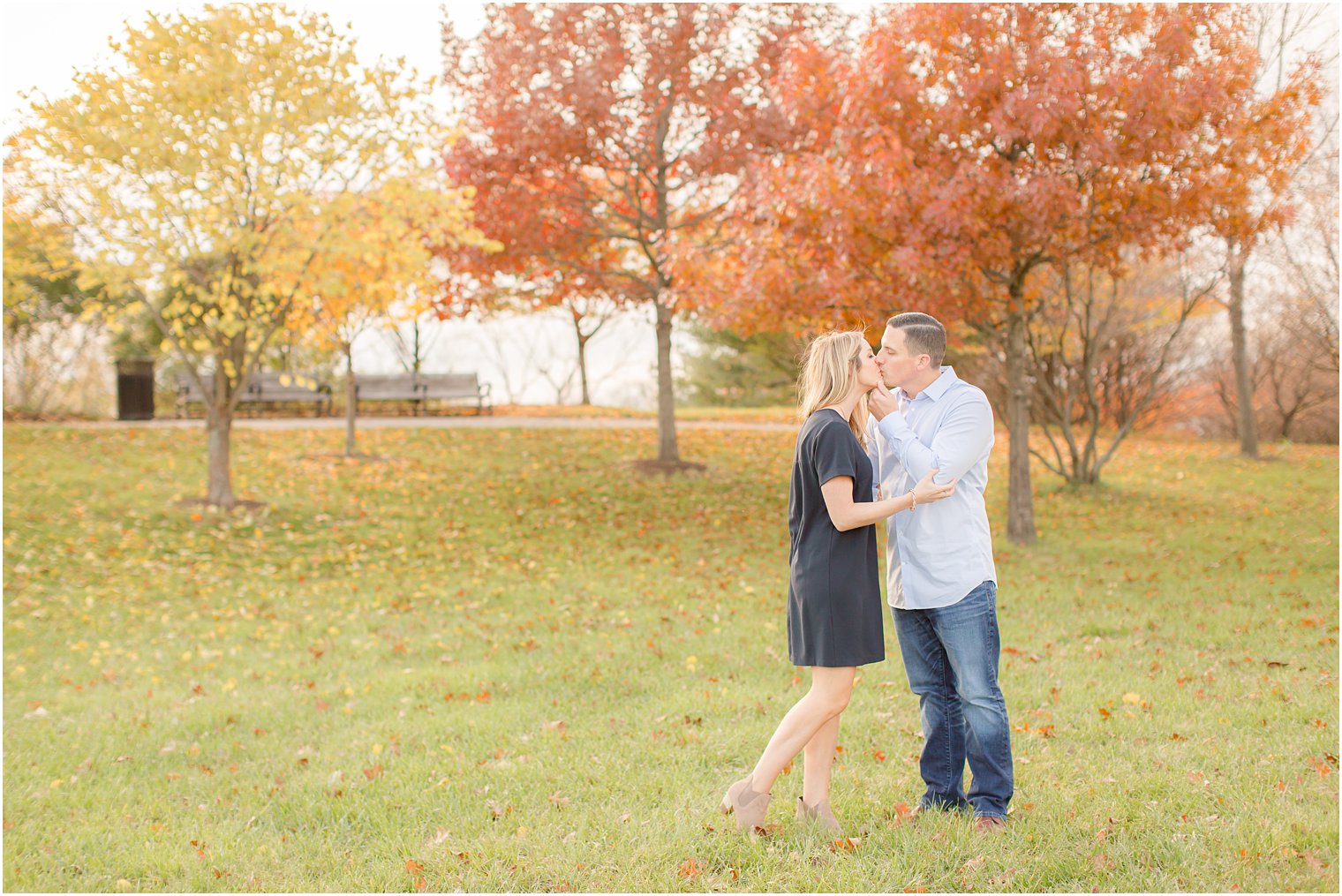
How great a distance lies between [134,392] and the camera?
19.1 m

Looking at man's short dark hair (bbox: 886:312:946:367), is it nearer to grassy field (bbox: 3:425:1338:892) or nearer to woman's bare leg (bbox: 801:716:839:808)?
woman's bare leg (bbox: 801:716:839:808)

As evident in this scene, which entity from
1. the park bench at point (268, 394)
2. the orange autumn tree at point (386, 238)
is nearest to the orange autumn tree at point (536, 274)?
the orange autumn tree at point (386, 238)

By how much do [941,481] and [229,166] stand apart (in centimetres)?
1019

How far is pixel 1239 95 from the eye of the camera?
9.27 meters

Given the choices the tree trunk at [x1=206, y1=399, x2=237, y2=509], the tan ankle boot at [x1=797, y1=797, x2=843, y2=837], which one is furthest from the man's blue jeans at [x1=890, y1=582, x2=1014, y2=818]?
the tree trunk at [x1=206, y1=399, x2=237, y2=509]

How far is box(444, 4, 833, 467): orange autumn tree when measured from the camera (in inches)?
514

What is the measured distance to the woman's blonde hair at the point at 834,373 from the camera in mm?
3617

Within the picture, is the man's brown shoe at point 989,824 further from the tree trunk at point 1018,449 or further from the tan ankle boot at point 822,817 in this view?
the tree trunk at point 1018,449

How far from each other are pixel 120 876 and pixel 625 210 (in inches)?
486

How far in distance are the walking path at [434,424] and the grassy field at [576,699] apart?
172 inches

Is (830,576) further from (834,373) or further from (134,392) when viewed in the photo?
(134,392)

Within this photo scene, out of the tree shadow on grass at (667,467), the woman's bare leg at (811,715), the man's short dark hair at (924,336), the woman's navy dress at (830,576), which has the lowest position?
the woman's bare leg at (811,715)

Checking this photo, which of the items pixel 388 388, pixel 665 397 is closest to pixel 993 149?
pixel 665 397

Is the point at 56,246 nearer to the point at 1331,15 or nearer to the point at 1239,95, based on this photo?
the point at 1239,95
